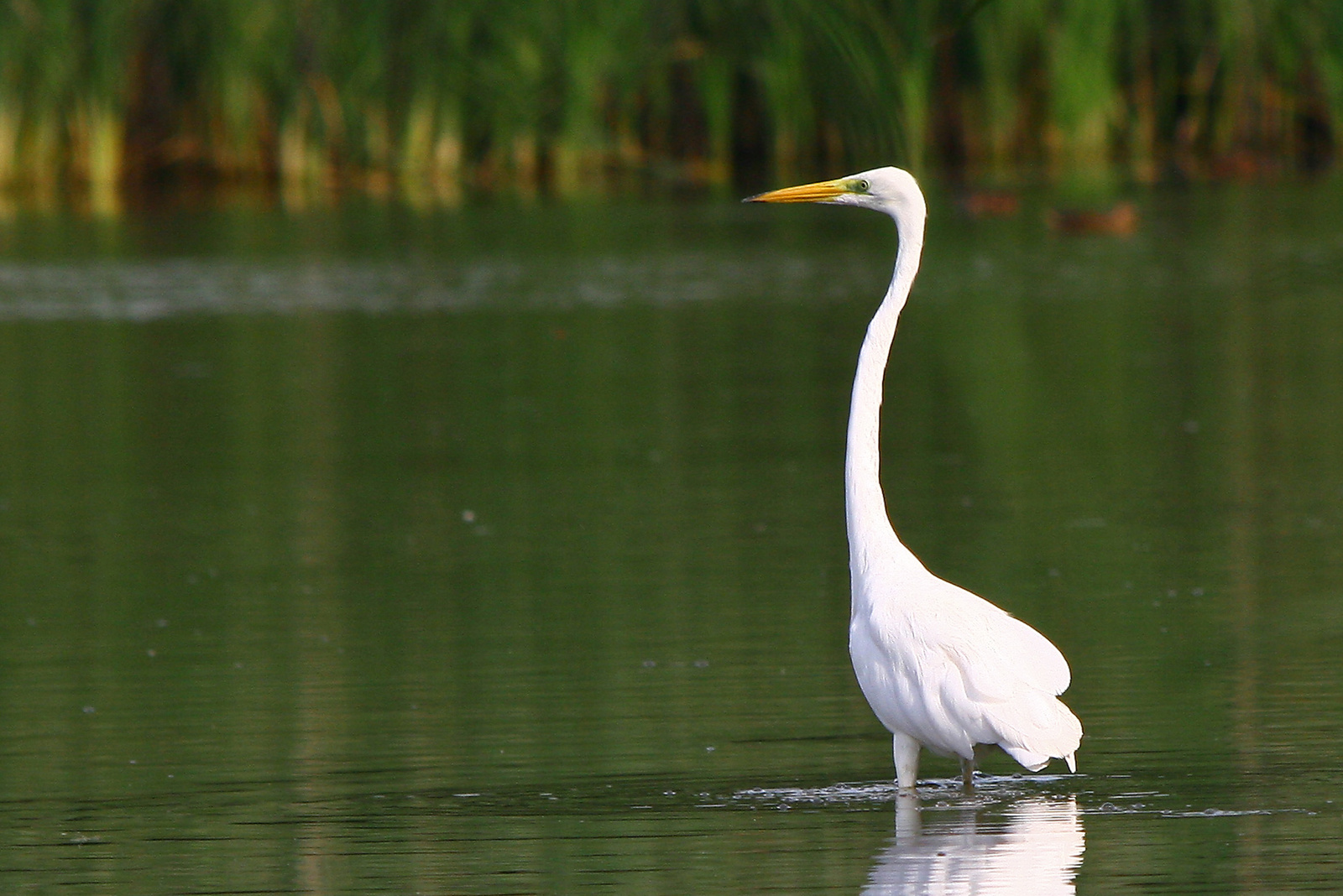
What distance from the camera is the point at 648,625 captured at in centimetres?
791

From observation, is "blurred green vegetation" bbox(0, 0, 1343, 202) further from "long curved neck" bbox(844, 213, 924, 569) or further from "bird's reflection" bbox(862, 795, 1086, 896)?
"bird's reflection" bbox(862, 795, 1086, 896)

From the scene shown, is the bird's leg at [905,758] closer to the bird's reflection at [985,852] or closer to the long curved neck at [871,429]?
the bird's reflection at [985,852]

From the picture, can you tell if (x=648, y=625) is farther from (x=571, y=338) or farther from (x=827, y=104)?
(x=571, y=338)

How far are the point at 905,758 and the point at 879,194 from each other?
1.67 m

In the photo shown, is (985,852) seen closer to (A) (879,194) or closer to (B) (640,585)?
(A) (879,194)

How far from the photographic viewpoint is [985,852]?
4926mm

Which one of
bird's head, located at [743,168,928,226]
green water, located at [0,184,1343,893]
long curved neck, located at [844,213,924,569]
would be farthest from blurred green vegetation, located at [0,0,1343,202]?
long curved neck, located at [844,213,924,569]

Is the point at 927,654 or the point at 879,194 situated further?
the point at 879,194

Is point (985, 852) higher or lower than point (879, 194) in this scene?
lower

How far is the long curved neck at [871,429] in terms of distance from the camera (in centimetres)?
596

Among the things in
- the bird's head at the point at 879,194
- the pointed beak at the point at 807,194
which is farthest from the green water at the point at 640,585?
the pointed beak at the point at 807,194

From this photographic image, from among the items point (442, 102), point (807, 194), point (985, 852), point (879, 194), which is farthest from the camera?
point (442, 102)

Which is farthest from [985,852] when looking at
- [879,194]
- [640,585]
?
[640,585]

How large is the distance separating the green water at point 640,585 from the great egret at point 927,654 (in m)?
0.22
